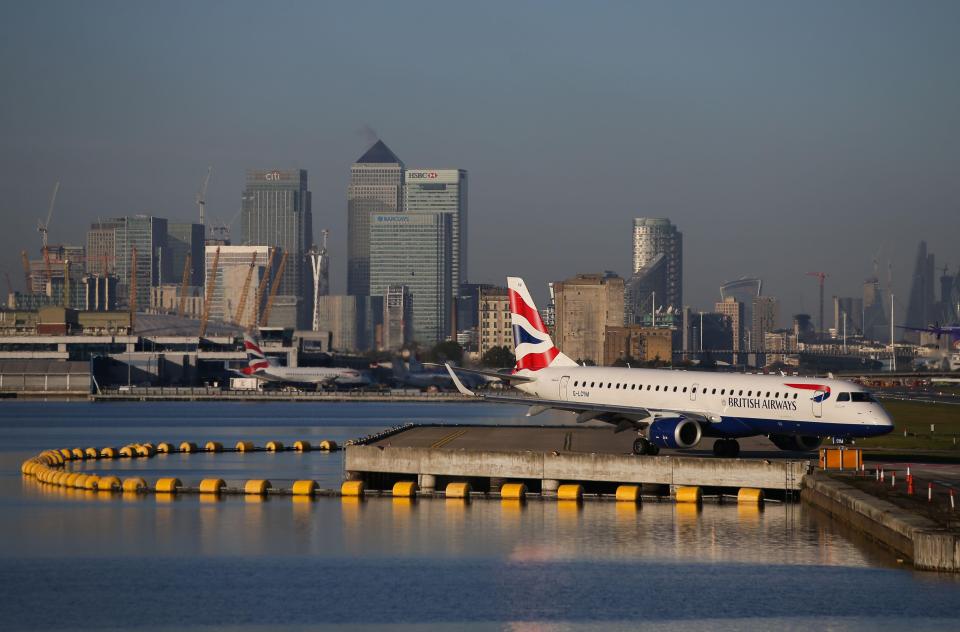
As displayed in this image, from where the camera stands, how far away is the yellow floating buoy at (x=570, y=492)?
75.0m

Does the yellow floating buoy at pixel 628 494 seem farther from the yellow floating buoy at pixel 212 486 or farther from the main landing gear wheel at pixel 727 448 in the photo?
the yellow floating buoy at pixel 212 486

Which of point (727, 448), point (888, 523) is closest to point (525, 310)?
point (727, 448)

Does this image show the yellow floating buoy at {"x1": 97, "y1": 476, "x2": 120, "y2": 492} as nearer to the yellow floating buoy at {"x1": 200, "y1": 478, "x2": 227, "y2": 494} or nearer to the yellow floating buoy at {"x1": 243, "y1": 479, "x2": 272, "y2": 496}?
the yellow floating buoy at {"x1": 200, "y1": 478, "x2": 227, "y2": 494}

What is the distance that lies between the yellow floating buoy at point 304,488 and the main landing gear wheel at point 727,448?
2186cm

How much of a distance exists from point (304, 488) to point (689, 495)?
822 inches

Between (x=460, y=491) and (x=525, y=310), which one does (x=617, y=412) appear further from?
(x=525, y=310)

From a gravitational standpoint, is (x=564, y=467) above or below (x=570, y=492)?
above

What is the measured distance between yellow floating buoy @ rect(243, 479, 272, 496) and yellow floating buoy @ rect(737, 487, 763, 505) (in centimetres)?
2589

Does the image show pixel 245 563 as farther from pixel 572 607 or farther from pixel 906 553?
pixel 906 553

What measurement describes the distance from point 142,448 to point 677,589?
2761 inches

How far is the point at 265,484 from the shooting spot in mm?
81188

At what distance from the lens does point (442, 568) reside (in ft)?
187

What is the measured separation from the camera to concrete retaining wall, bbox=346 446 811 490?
7200cm

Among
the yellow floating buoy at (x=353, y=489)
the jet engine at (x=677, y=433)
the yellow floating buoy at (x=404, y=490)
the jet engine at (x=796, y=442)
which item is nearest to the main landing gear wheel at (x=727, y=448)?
the jet engine at (x=796, y=442)
